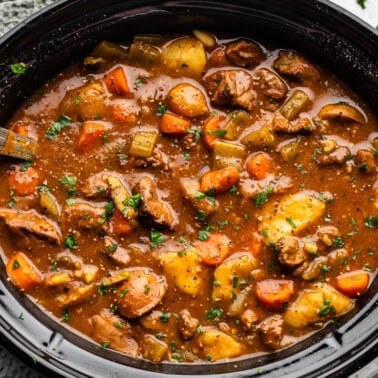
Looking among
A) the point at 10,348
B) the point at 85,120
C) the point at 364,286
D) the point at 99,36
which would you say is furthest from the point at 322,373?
the point at 99,36

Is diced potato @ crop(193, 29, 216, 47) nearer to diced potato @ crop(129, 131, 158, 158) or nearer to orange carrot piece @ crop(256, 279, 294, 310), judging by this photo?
diced potato @ crop(129, 131, 158, 158)

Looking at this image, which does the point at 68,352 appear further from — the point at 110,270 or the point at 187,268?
the point at 187,268

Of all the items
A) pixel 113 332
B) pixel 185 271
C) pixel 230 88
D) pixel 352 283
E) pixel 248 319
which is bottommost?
pixel 113 332

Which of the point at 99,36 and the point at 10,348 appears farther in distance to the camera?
the point at 99,36

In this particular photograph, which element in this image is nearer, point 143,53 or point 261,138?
point 261,138

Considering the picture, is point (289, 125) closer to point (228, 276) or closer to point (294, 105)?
point (294, 105)

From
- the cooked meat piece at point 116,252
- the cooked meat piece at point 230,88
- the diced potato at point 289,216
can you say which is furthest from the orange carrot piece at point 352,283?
the cooked meat piece at point 116,252

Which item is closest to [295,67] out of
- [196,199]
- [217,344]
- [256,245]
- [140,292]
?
[196,199]
